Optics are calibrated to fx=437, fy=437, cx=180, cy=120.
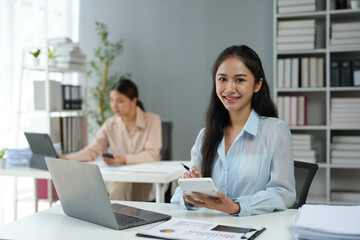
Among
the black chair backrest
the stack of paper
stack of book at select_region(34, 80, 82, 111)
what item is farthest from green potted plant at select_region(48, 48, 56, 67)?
the stack of paper

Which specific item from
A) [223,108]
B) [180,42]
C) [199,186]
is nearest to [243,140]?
[223,108]

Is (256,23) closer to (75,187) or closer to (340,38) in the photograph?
(340,38)

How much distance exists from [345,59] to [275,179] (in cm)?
275

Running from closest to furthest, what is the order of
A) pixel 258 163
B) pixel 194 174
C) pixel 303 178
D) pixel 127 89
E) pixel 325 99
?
pixel 194 174, pixel 258 163, pixel 303 178, pixel 127 89, pixel 325 99

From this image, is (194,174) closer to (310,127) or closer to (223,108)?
(223,108)

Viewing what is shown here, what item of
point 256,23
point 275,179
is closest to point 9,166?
point 275,179

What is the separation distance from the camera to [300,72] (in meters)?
4.21

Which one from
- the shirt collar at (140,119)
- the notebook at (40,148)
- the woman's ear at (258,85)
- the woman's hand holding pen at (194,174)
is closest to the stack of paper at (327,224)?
the woman's hand holding pen at (194,174)

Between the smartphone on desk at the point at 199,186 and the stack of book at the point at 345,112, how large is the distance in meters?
2.87

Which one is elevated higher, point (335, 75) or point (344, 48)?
point (344, 48)

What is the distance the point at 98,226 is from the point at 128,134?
2.14 meters

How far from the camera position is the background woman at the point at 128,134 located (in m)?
3.35

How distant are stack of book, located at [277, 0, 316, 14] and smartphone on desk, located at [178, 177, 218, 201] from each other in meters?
3.02

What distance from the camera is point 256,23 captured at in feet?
15.3
